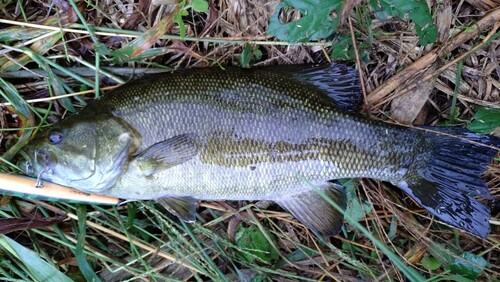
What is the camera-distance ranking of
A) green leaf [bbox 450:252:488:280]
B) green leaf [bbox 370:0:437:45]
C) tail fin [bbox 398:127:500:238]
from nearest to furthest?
green leaf [bbox 370:0:437:45] < tail fin [bbox 398:127:500:238] < green leaf [bbox 450:252:488:280]

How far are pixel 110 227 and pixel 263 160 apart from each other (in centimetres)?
120

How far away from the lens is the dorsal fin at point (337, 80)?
3094mm

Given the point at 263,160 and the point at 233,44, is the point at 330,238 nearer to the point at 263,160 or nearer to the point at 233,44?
the point at 263,160

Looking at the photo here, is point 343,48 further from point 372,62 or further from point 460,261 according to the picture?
point 460,261

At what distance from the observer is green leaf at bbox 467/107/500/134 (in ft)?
9.89

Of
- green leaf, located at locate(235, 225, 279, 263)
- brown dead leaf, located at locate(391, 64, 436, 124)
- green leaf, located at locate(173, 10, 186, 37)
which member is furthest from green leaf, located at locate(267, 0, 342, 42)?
green leaf, located at locate(235, 225, 279, 263)

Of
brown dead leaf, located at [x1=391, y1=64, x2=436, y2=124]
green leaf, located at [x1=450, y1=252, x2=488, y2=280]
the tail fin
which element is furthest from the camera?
brown dead leaf, located at [x1=391, y1=64, x2=436, y2=124]

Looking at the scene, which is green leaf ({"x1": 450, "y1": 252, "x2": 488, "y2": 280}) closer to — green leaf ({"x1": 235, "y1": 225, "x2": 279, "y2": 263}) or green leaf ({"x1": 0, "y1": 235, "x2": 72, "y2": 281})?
green leaf ({"x1": 235, "y1": 225, "x2": 279, "y2": 263})

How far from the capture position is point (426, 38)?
2955mm

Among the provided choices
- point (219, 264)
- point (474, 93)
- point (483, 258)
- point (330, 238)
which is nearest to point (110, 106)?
point (219, 264)

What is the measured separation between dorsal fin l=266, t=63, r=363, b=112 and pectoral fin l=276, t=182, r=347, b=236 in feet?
1.85

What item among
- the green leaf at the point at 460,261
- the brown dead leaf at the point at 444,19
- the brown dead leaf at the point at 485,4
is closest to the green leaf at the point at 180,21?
the brown dead leaf at the point at 444,19

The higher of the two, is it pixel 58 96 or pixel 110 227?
pixel 58 96

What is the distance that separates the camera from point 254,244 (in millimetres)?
3271
